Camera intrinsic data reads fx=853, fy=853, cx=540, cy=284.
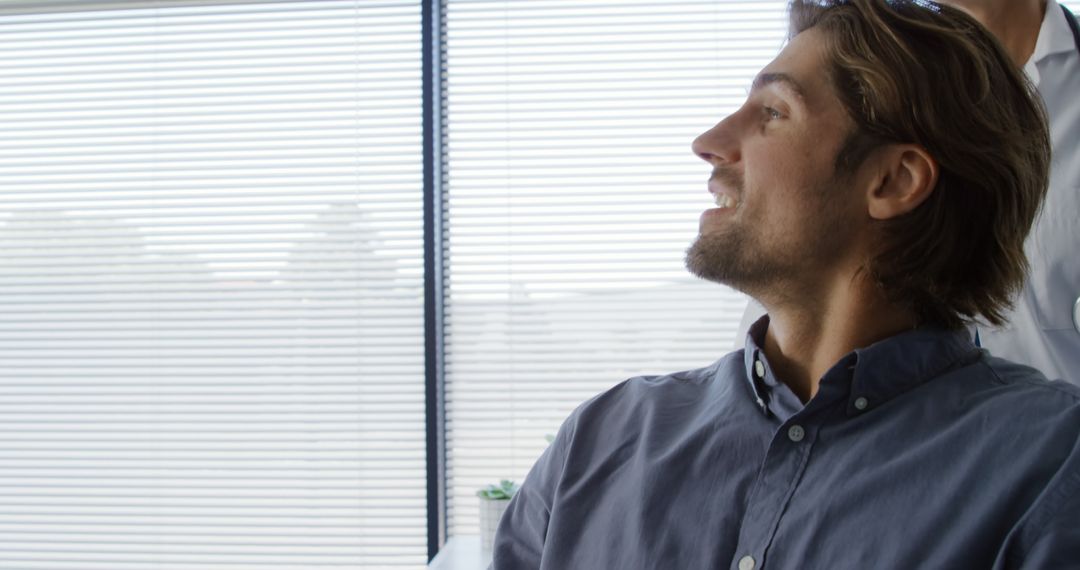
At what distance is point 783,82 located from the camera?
118 cm

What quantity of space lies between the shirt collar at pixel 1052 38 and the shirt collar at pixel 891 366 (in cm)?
67

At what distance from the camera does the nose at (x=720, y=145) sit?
1.20 meters

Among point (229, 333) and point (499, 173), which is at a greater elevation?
point (499, 173)

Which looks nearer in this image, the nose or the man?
the man

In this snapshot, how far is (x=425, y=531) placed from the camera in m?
2.84

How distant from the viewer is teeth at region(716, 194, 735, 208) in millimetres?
1196

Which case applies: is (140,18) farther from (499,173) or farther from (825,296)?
(825,296)

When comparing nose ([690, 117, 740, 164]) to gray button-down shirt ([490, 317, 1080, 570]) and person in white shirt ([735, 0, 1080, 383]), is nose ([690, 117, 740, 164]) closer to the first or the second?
gray button-down shirt ([490, 317, 1080, 570])

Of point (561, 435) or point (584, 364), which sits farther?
point (584, 364)

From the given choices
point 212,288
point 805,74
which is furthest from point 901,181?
point 212,288

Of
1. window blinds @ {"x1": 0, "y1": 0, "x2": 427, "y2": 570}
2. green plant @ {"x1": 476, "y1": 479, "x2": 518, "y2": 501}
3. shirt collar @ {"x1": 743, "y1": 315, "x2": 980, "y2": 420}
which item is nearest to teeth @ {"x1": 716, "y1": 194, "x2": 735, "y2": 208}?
shirt collar @ {"x1": 743, "y1": 315, "x2": 980, "y2": 420}

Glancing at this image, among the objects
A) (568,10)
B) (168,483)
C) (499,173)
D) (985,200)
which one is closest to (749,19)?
(568,10)

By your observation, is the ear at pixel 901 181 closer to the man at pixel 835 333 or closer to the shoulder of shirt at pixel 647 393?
the man at pixel 835 333

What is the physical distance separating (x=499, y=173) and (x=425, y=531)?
47.7 inches
